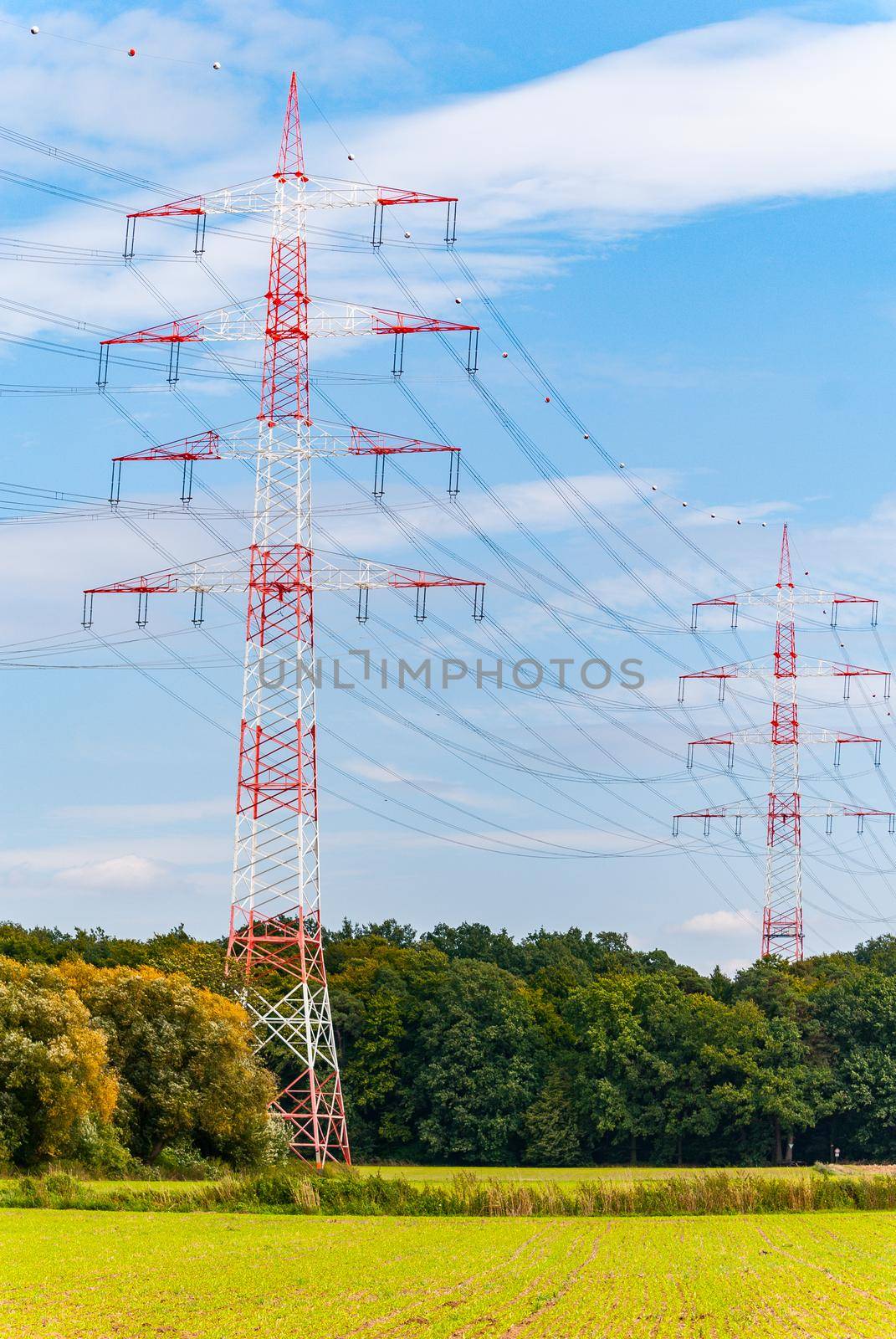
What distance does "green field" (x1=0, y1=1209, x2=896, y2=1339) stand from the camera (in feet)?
103

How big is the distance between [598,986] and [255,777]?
5171cm

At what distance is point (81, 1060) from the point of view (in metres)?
59.6

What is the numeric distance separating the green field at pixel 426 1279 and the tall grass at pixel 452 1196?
234cm

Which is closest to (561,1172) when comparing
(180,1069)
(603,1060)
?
(603,1060)

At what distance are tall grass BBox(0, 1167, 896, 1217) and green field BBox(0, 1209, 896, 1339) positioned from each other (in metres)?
2.34

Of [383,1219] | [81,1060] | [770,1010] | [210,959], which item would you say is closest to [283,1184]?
[383,1219]

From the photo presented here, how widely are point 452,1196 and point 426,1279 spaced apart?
21.3 metres

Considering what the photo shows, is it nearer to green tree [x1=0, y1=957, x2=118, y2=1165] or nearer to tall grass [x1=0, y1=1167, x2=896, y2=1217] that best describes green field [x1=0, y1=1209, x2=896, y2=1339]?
tall grass [x1=0, y1=1167, x2=896, y2=1217]

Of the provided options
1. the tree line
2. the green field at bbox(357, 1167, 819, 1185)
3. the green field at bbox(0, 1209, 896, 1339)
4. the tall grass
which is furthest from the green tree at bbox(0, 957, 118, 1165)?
the green field at bbox(357, 1167, 819, 1185)

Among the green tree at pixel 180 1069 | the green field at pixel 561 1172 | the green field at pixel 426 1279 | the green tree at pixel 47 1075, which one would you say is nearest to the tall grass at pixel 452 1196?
the green field at pixel 426 1279

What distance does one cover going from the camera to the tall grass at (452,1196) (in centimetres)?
5428

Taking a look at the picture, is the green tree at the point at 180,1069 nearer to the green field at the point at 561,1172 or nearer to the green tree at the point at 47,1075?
the green tree at the point at 47,1075

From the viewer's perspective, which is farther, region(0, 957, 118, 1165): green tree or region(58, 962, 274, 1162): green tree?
region(58, 962, 274, 1162): green tree

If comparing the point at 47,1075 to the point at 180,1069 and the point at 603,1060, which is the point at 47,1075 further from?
the point at 603,1060
